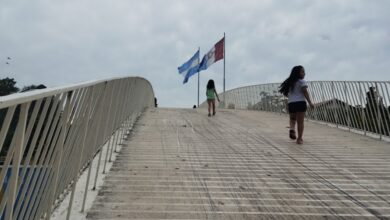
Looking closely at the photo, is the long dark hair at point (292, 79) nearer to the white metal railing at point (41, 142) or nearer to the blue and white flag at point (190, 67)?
the white metal railing at point (41, 142)

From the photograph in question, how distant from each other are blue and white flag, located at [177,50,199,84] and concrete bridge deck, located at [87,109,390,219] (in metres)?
25.9

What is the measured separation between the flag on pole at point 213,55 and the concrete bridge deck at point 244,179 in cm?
2069

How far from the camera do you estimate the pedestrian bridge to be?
2623mm

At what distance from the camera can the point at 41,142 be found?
2.69 m

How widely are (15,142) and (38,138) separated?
448mm

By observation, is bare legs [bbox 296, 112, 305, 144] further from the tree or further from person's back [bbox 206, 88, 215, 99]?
person's back [bbox 206, 88, 215, 99]

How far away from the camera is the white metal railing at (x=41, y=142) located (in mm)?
2143

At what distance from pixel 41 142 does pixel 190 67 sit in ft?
110

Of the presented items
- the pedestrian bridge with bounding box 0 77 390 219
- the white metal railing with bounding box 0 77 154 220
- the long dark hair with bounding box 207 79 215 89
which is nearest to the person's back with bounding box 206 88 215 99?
the long dark hair with bounding box 207 79 215 89

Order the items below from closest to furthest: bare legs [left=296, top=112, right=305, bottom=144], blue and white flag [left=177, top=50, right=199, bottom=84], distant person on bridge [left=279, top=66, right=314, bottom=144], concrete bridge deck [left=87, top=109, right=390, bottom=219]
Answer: concrete bridge deck [left=87, top=109, right=390, bottom=219], bare legs [left=296, top=112, right=305, bottom=144], distant person on bridge [left=279, top=66, right=314, bottom=144], blue and white flag [left=177, top=50, right=199, bottom=84]

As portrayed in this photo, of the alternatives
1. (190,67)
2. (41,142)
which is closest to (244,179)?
(41,142)

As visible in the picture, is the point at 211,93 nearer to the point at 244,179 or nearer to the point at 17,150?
the point at 244,179

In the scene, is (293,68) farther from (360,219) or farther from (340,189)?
(360,219)

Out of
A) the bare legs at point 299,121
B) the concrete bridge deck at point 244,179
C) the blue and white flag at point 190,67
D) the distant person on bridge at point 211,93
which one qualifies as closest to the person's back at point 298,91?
the bare legs at point 299,121
